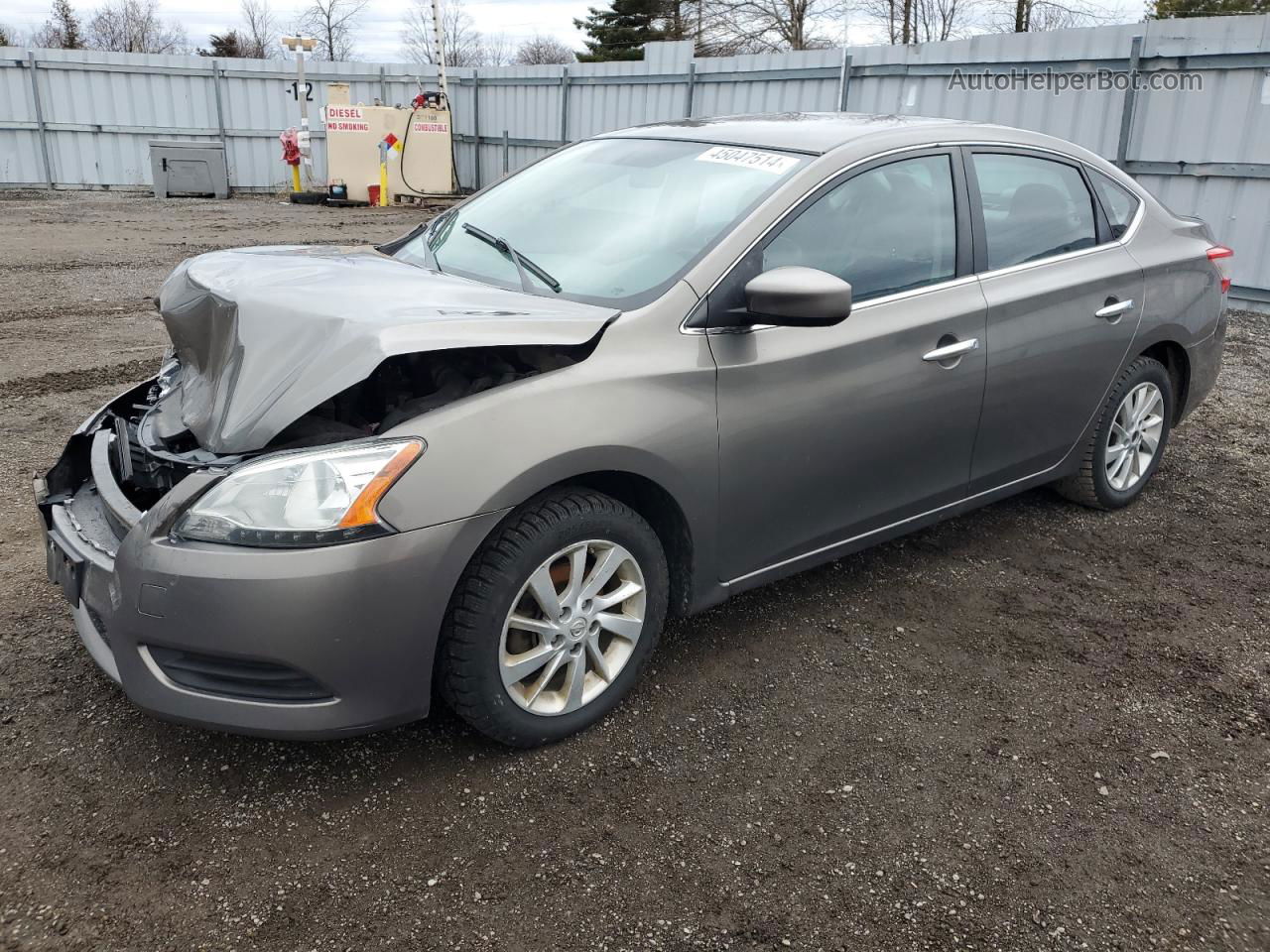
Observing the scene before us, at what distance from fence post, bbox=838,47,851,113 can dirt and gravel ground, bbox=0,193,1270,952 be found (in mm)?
9634

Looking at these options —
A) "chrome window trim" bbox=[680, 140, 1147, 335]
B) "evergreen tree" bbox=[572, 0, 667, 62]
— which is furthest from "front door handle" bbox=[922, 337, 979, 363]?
"evergreen tree" bbox=[572, 0, 667, 62]

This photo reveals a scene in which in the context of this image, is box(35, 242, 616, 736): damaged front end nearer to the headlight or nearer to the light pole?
the headlight

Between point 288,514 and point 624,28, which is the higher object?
point 624,28

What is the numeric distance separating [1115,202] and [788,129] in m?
1.64

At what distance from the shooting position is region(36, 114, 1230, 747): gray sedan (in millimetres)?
2293

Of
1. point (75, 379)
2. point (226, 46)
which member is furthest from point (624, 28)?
point (75, 379)

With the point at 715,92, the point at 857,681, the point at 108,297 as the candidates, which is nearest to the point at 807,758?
the point at 857,681

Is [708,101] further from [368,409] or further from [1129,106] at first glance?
[368,409]

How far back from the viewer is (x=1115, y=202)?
13.8ft

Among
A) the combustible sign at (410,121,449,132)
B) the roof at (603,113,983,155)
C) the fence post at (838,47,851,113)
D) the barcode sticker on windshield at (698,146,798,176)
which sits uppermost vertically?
the fence post at (838,47,851,113)

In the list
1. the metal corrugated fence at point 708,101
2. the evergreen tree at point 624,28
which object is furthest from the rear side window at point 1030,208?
the evergreen tree at point 624,28

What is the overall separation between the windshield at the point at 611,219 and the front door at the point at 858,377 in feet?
0.64

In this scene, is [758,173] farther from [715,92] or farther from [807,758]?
[715,92]

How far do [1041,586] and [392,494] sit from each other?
8.61ft
